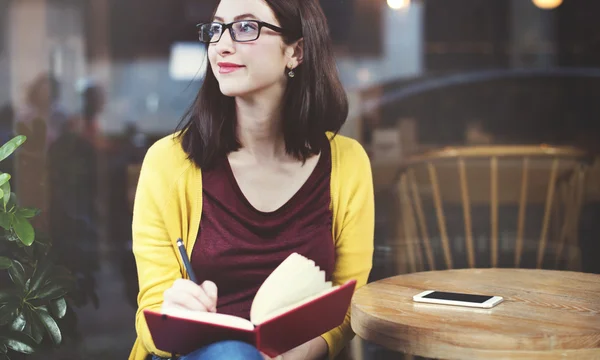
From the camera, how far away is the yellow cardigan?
191 cm

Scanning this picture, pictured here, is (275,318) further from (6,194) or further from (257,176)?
(6,194)

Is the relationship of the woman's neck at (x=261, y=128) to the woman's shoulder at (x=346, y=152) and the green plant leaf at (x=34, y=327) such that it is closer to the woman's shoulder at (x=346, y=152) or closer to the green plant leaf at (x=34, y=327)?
the woman's shoulder at (x=346, y=152)

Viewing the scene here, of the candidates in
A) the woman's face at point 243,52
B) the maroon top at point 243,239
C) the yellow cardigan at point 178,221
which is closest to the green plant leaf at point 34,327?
the yellow cardigan at point 178,221

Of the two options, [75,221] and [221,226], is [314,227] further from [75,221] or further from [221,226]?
[75,221]

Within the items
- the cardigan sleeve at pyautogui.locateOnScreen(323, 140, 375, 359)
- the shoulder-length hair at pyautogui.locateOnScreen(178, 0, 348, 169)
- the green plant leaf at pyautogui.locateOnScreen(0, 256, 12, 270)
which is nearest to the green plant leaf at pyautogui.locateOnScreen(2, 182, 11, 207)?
the green plant leaf at pyautogui.locateOnScreen(0, 256, 12, 270)

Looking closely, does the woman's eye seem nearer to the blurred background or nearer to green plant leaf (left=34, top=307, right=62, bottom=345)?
the blurred background

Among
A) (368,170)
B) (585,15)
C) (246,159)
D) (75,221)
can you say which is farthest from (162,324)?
(585,15)

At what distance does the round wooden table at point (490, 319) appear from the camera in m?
1.44

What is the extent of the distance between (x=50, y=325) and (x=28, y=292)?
0.12 m

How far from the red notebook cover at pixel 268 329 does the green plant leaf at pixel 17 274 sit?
958mm

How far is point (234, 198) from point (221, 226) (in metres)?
0.08

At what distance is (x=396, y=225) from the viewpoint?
119 inches

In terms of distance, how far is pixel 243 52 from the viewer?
1943 mm

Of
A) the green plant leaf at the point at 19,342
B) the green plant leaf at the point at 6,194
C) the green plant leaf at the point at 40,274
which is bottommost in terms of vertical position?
the green plant leaf at the point at 19,342
